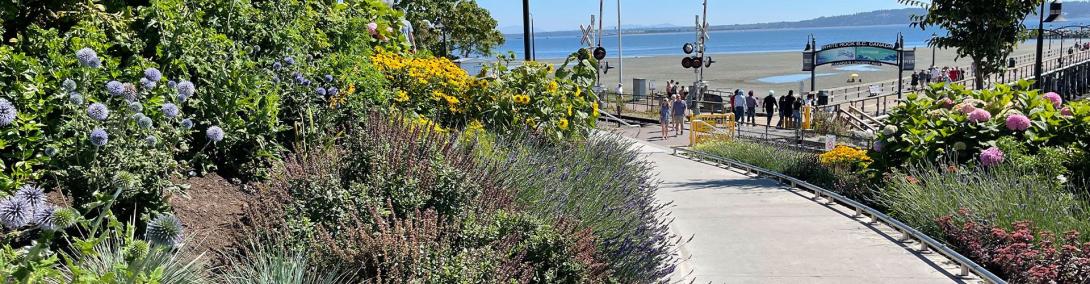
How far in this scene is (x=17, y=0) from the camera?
15.3ft

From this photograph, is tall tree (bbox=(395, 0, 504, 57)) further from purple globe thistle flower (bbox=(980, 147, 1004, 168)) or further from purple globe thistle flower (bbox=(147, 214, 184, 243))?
purple globe thistle flower (bbox=(147, 214, 184, 243))

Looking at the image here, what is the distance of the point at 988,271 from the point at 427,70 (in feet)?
14.6

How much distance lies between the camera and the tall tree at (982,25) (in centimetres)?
1378

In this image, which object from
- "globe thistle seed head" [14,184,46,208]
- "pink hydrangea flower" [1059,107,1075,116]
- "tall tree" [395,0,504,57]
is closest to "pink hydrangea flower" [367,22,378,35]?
"globe thistle seed head" [14,184,46,208]

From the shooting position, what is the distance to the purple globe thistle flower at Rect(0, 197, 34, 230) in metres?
2.48

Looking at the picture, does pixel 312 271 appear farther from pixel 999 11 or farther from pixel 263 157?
pixel 999 11

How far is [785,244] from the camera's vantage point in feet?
24.1

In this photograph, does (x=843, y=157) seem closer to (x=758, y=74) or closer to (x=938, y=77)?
(x=938, y=77)

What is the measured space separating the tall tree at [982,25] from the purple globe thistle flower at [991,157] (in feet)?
18.7

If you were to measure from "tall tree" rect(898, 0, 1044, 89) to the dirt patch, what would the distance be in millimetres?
12142

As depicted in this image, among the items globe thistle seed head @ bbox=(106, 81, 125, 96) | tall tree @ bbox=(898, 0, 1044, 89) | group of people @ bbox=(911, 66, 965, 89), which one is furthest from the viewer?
group of people @ bbox=(911, 66, 965, 89)

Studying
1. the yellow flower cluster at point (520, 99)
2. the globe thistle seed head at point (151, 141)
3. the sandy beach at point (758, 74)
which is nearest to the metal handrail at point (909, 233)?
the yellow flower cluster at point (520, 99)

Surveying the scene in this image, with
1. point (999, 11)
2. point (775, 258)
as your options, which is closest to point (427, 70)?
point (775, 258)

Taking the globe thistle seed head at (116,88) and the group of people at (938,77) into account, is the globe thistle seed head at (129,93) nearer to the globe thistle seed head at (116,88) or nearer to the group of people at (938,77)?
the globe thistle seed head at (116,88)
